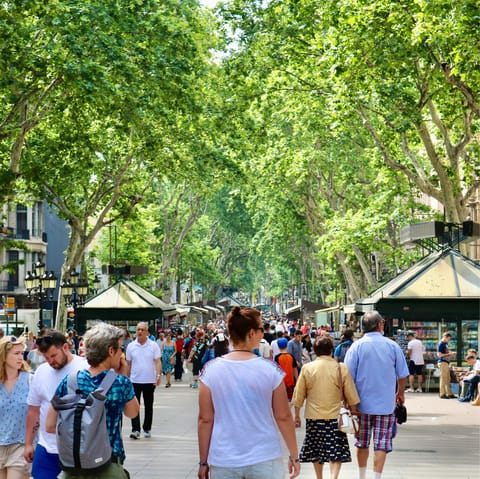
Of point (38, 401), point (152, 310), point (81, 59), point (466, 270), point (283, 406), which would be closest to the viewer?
point (283, 406)

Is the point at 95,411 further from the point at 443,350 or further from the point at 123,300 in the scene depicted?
the point at 123,300

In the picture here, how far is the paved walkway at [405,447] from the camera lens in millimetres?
12430

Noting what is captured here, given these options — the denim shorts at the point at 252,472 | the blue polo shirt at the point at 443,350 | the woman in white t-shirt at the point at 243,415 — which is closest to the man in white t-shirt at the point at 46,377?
the woman in white t-shirt at the point at 243,415

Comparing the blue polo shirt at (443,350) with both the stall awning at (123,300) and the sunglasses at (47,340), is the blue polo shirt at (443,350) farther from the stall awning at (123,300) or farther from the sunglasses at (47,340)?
the sunglasses at (47,340)

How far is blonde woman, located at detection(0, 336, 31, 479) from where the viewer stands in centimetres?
811

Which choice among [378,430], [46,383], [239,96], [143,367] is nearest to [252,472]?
[46,383]

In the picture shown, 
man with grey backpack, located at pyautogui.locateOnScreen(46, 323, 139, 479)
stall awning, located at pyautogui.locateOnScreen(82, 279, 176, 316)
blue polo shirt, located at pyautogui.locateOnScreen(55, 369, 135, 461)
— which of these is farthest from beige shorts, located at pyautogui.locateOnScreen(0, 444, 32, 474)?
stall awning, located at pyautogui.locateOnScreen(82, 279, 176, 316)

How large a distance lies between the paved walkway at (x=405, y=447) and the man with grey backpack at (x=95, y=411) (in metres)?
0.76

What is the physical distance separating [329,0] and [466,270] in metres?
7.88

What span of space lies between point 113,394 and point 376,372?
14.9ft

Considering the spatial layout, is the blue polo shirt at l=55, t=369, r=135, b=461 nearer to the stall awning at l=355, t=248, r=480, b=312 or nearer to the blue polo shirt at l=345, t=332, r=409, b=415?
the blue polo shirt at l=345, t=332, r=409, b=415

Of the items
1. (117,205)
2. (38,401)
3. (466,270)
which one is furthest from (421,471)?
(117,205)

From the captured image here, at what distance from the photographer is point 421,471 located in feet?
41.2

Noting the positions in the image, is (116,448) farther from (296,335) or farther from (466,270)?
(466,270)
